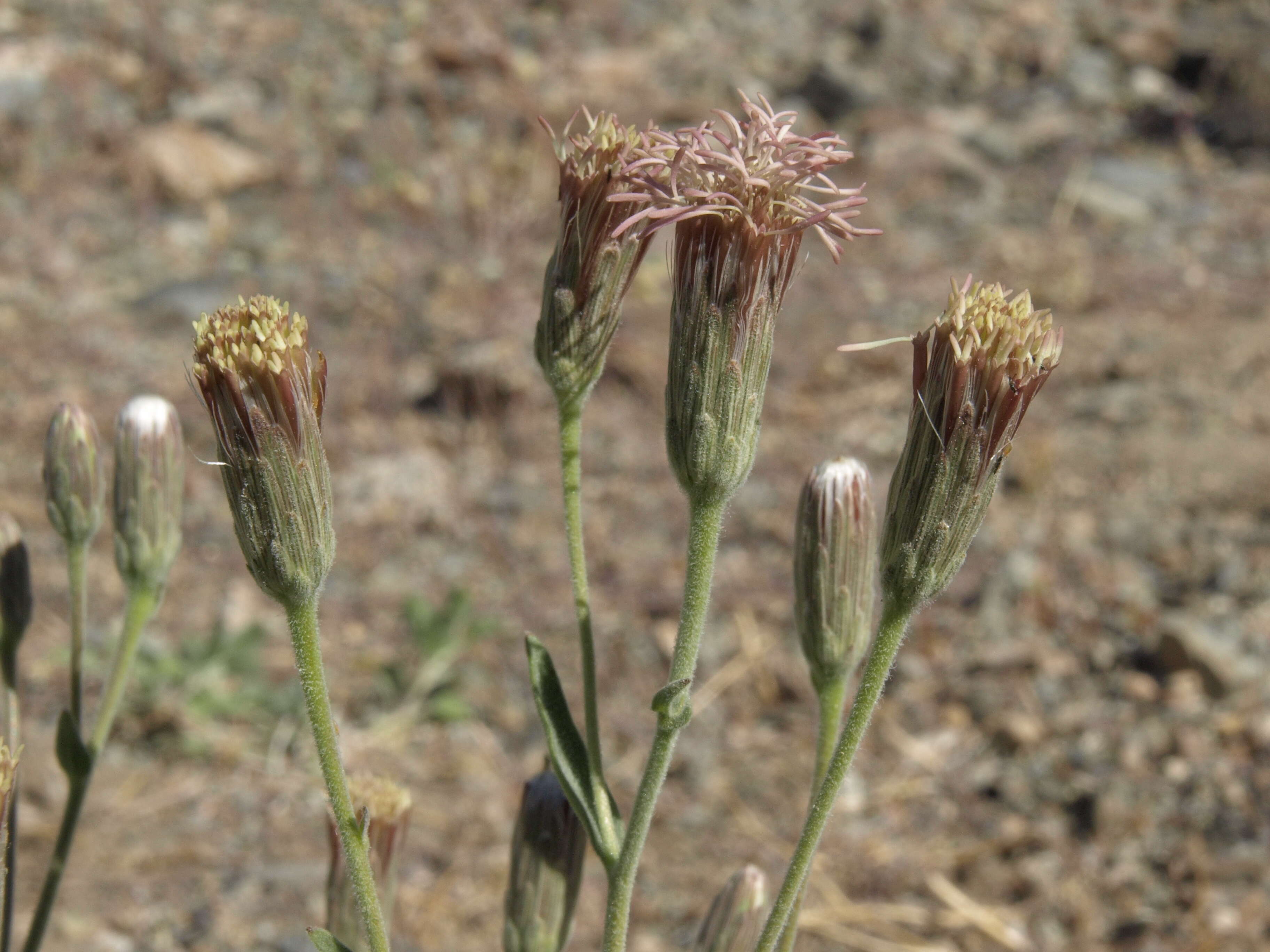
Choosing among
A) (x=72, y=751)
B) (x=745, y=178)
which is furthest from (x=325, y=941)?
(x=745, y=178)

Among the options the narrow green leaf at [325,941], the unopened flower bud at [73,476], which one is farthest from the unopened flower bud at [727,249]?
the unopened flower bud at [73,476]

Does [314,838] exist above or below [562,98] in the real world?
below

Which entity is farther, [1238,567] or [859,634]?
[1238,567]

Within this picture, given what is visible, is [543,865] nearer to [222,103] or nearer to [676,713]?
[676,713]

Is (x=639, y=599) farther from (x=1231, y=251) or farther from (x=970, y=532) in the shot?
(x=1231, y=251)

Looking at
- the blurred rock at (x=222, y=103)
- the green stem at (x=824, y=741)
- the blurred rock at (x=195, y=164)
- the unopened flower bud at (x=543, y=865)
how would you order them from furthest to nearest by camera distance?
the blurred rock at (x=222, y=103), the blurred rock at (x=195, y=164), the unopened flower bud at (x=543, y=865), the green stem at (x=824, y=741)

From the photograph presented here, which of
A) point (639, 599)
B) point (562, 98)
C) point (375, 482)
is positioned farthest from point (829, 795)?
point (562, 98)

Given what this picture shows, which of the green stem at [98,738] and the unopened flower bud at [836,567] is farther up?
the unopened flower bud at [836,567]

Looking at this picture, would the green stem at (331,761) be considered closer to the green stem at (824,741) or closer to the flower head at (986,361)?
the green stem at (824,741)
